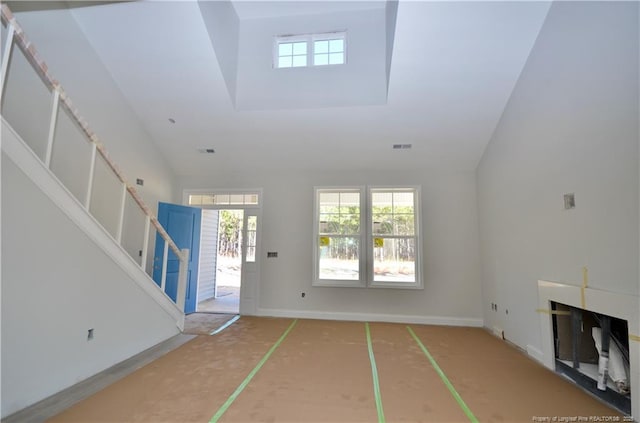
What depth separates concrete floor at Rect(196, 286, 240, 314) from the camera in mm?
5744

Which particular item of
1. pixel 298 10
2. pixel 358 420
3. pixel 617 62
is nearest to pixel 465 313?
pixel 358 420

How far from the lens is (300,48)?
4371mm

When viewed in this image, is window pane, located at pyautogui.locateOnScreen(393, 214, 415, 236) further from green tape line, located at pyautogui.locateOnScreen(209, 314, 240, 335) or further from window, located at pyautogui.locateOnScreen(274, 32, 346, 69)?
green tape line, located at pyautogui.locateOnScreen(209, 314, 240, 335)

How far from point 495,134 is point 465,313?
3.00 meters

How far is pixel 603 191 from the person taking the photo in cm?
239

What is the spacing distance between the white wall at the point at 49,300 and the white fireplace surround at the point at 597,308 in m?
4.51

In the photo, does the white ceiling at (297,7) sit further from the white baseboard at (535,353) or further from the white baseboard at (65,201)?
the white baseboard at (535,353)

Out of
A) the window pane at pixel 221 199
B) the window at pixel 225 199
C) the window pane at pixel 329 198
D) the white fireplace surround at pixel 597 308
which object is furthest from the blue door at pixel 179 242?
the white fireplace surround at pixel 597 308

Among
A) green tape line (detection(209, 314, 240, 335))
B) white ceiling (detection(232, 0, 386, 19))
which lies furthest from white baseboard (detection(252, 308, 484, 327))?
white ceiling (detection(232, 0, 386, 19))

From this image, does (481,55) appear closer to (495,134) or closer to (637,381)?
(495,134)

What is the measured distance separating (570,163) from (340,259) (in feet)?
11.8

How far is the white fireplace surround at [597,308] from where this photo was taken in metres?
2.11

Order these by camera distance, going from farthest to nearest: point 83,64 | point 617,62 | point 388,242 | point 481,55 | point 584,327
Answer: point 388,242 → point 83,64 → point 481,55 → point 584,327 → point 617,62

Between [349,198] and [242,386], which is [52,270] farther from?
[349,198]
